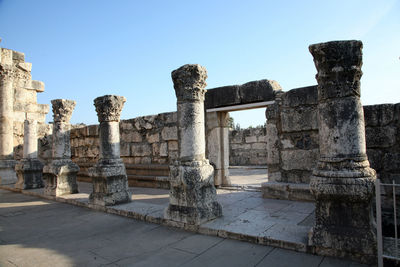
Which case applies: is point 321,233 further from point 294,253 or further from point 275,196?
point 275,196

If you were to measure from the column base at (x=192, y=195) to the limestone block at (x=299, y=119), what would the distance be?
91.9 inches

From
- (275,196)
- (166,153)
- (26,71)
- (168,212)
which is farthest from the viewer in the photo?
(26,71)

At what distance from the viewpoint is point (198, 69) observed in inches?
162

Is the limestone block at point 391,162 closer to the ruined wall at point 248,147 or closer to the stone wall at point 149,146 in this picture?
the stone wall at point 149,146

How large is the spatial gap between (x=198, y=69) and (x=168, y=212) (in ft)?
7.76

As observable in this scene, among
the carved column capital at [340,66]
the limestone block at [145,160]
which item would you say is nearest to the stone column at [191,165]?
the carved column capital at [340,66]

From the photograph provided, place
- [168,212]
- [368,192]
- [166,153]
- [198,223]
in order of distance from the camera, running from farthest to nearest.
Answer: [166,153] < [168,212] < [198,223] < [368,192]

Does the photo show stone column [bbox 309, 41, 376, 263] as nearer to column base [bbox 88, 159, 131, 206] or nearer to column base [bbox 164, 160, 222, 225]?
column base [bbox 164, 160, 222, 225]

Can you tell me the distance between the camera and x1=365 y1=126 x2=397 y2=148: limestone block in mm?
4051

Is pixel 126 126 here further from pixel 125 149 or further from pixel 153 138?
pixel 153 138

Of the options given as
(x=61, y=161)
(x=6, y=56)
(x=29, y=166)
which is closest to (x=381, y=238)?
(x=61, y=161)

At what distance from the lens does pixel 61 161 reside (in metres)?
6.91

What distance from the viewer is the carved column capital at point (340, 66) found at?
280 cm

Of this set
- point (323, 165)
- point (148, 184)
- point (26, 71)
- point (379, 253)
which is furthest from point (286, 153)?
point (26, 71)
